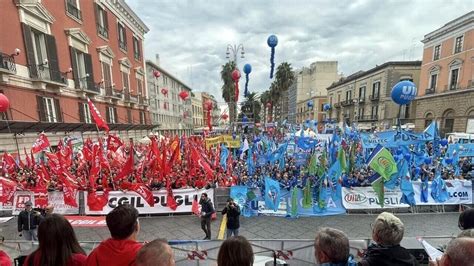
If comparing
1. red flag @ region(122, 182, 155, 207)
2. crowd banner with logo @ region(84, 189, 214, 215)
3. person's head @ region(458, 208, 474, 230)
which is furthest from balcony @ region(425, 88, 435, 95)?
red flag @ region(122, 182, 155, 207)

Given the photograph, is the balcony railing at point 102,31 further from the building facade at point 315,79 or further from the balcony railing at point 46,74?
the building facade at point 315,79

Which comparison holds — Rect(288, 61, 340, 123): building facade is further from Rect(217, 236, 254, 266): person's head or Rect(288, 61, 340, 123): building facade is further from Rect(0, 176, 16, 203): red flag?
Rect(217, 236, 254, 266): person's head

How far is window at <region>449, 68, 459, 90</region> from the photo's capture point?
1141 inches

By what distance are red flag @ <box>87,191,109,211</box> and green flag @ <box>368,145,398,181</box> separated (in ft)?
32.2

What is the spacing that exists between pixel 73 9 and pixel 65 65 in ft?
16.9

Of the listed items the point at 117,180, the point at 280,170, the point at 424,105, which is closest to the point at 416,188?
the point at 280,170

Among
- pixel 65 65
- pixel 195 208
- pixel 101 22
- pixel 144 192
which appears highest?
pixel 101 22

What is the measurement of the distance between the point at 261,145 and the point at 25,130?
14242 millimetres

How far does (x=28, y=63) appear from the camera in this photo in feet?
46.2

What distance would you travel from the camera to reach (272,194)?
8617mm

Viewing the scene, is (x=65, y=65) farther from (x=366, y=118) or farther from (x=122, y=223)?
(x=366, y=118)

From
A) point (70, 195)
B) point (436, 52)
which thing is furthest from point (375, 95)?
point (70, 195)

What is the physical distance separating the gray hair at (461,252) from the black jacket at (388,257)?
1.57 ft

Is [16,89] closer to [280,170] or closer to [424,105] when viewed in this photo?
[280,170]
